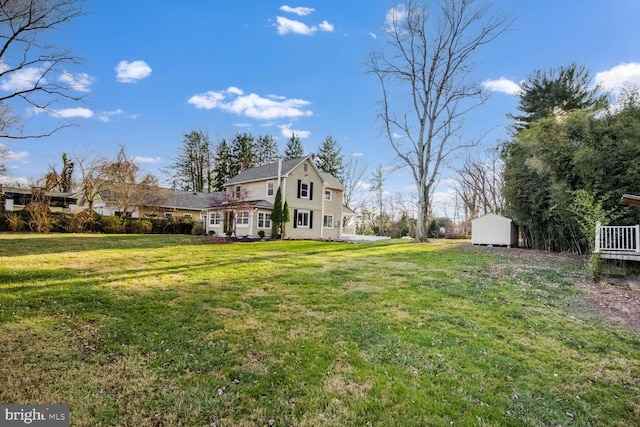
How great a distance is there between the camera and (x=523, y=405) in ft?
10.9

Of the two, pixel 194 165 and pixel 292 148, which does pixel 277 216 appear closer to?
pixel 194 165

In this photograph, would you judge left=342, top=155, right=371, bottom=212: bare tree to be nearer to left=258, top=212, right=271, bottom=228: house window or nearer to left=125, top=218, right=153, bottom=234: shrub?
left=258, top=212, right=271, bottom=228: house window

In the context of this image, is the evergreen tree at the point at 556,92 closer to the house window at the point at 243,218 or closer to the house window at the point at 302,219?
the house window at the point at 302,219

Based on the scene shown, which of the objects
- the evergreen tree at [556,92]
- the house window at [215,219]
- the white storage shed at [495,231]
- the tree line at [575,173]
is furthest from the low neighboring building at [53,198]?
the evergreen tree at [556,92]

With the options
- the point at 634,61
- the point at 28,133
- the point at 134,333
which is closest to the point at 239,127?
the point at 28,133

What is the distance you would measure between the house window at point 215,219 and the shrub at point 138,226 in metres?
4.74

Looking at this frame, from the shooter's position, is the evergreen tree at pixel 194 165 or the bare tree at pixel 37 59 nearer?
the bare tree at pixel 37 59

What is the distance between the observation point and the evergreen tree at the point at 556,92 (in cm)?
2225

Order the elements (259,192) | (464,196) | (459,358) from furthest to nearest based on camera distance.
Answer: (464,196)
(259,192)
(459,358)

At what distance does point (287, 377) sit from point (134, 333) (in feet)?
7.70

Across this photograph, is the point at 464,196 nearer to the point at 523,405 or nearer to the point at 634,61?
the point at 634,61

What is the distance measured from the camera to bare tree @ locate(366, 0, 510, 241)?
21.6 m

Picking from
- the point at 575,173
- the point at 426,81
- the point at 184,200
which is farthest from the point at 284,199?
the point at 575,173

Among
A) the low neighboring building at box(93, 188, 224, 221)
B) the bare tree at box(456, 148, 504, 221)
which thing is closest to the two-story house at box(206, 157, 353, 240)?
the low neighboring building at box(93, 188, 224, 221)
